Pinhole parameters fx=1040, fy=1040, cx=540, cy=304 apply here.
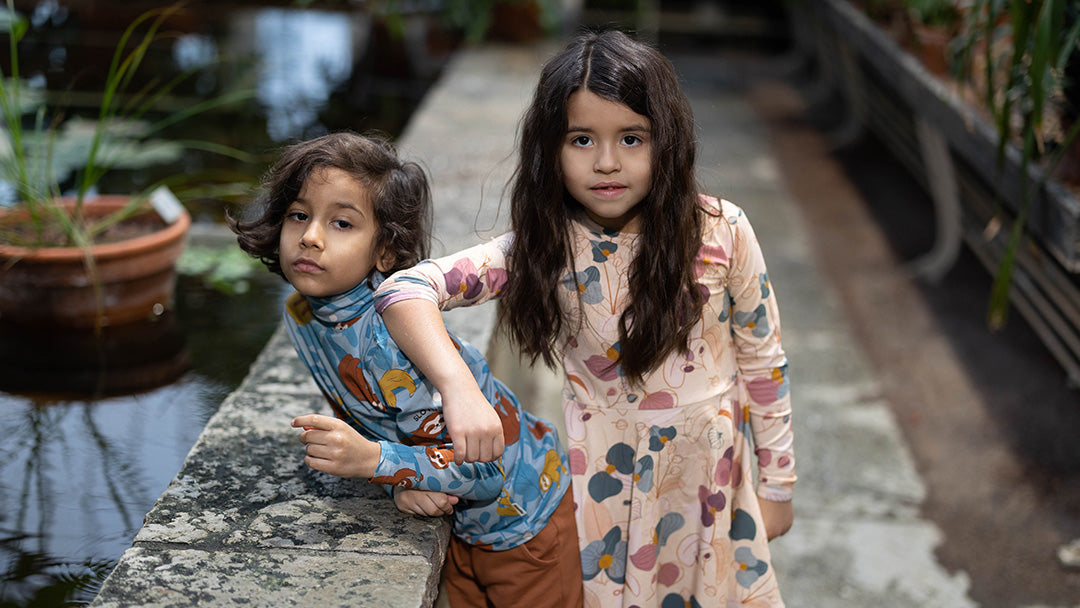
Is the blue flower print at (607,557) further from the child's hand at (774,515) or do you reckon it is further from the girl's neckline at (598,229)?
the girl's neckline at (598,229)

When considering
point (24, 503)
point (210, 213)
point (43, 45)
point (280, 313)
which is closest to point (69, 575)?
point (24, 503)

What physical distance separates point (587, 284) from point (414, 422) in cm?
32

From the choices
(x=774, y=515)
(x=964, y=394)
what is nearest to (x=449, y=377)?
(x=774, y=515)

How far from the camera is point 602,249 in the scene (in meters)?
1.48

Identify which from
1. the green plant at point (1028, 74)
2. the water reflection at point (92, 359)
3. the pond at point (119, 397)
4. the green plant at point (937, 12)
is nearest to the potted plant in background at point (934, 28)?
the green plant at point (937, 12)

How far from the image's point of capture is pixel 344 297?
1.38 meters

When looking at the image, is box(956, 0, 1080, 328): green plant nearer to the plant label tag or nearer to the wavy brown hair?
the wavy brown hair

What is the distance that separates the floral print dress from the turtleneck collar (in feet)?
0.49

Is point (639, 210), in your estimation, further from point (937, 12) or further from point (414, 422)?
point (937, 12)

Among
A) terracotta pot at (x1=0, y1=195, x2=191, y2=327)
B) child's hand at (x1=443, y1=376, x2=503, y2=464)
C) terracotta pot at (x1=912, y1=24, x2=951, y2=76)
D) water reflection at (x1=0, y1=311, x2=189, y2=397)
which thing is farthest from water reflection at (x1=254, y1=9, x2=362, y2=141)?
child's hand at (x1=443, y1=376, x2=503, y2=464)

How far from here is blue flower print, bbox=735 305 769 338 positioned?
151cm

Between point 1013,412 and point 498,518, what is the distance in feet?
6.38

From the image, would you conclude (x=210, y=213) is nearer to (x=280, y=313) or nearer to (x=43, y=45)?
(x=280, y=313)

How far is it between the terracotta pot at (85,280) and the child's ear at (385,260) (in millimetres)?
1133
